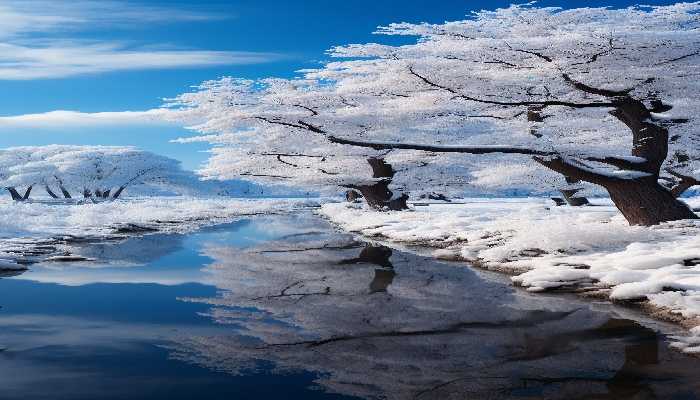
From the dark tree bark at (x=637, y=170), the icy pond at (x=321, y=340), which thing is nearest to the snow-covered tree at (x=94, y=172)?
the dark tree bark at (x=637, y=170)

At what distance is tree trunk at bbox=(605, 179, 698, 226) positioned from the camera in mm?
12891

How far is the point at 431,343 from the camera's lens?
5.30 metres

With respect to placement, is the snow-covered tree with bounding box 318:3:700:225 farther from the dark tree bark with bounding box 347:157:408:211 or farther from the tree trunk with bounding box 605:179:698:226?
the dark tree bark with bounding box 347:157:408:211

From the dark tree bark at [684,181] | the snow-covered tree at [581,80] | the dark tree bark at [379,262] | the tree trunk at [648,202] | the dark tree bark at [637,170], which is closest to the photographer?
the dark tree bark at [379,262]

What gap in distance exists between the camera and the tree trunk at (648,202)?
42.3 feet

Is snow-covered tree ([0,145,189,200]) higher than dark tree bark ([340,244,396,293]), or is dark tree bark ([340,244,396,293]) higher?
snow-covered tree ([0,145,189,200])

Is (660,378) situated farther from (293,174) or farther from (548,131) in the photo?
(293,174)

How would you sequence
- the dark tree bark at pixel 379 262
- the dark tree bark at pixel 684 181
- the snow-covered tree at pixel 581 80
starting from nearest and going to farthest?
the dark tree bark at pixel 379 262 < the snow-covered tree at pixel 581 80 < the dark tree bark at pixel 684 181

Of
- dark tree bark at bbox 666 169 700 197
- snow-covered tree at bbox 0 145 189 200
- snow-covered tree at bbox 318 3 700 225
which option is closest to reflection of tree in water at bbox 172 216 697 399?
snow-covered tree at bbox 318 3 700 225

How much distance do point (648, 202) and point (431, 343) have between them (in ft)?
31.1

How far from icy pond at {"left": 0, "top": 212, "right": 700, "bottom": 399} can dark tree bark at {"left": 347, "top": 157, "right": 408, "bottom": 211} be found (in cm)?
1458

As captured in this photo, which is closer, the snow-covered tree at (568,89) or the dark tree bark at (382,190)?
the snow-covered tree at (568,89)

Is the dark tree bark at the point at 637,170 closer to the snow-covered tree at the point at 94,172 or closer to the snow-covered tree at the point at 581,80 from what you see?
the snow-covered tree at the point at 581,80

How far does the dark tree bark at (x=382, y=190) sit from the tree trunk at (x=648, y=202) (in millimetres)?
11744
